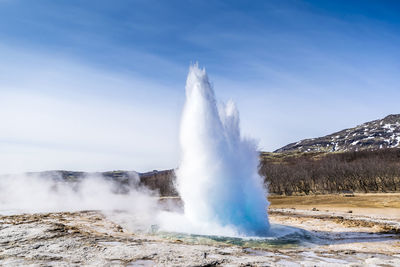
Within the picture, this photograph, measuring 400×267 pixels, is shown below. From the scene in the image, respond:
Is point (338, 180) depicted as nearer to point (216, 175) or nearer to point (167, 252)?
point (216, 175)

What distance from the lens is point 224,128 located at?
655 inches

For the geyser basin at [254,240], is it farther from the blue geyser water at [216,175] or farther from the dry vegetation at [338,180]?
the dry vegetation at [338,180]

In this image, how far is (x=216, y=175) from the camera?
15.5 m

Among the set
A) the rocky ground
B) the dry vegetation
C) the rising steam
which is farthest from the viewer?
the dry vegetation

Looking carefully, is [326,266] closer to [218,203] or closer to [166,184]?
[218,203]

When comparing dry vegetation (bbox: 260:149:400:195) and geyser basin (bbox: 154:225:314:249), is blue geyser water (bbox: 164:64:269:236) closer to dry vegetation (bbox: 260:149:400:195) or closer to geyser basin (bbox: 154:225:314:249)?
geyser basin (bbox: 154:225:314:249)

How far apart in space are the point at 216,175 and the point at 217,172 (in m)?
0.16

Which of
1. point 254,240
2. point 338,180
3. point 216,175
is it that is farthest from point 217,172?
point 338,180

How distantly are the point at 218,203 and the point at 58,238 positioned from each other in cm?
739

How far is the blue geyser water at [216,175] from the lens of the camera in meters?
15.2

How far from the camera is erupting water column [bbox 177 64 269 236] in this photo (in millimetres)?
15305

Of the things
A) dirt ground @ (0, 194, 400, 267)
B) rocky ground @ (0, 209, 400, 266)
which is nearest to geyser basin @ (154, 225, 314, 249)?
dirt ground @ (0, 194, 400, 267)

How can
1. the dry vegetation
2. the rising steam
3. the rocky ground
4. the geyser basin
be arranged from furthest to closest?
the dry vegetation, the rising steam, the geyser basin, the rocky ground

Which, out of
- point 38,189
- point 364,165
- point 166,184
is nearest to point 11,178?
point 38,189
